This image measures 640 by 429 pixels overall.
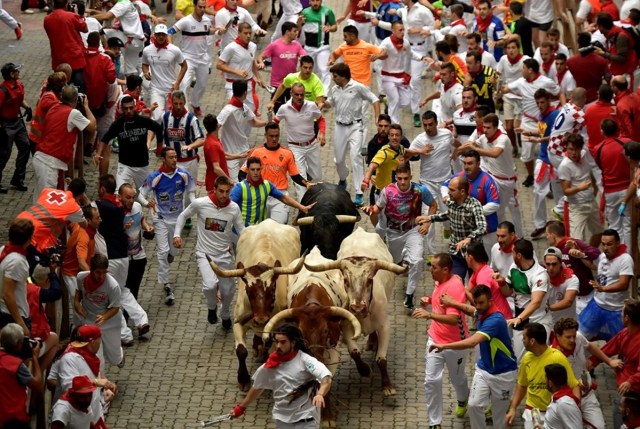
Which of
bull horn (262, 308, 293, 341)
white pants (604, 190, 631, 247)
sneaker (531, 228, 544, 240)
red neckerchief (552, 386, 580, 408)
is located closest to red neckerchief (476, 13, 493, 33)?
sneaker (531, 228, 544, 240)

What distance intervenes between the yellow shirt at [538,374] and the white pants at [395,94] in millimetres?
10122

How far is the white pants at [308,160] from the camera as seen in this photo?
71.5 feet

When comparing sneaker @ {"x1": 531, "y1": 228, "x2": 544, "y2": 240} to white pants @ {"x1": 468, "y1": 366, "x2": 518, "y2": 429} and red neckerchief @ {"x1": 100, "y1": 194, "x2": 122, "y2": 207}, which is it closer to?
white pants @ {"x1": 468, "y1": 366, "x2": 518, "y2": 429}

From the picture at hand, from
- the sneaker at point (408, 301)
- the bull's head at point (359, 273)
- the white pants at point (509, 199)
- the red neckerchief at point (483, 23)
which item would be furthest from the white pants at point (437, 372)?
the red neckerchief at point (483, 23)

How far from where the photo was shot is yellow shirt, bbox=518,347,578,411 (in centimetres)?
1480

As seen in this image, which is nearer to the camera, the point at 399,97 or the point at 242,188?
the point at 242,188

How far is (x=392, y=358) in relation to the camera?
59.7 feet

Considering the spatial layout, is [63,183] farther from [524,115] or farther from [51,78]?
[524,115]

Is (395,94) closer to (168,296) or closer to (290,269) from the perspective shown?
(168,296)

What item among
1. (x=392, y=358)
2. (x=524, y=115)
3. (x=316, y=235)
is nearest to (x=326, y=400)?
(x=392, y=358)

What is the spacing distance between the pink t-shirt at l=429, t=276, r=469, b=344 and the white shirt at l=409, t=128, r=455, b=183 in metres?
4.41

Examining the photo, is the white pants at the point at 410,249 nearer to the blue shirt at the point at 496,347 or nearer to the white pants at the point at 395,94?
the blue shirt at the point at 496,347

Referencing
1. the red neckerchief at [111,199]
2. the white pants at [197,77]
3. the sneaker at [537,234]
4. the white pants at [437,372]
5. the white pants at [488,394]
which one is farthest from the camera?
the white pants at [197,77]

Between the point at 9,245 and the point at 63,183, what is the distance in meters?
5.05
